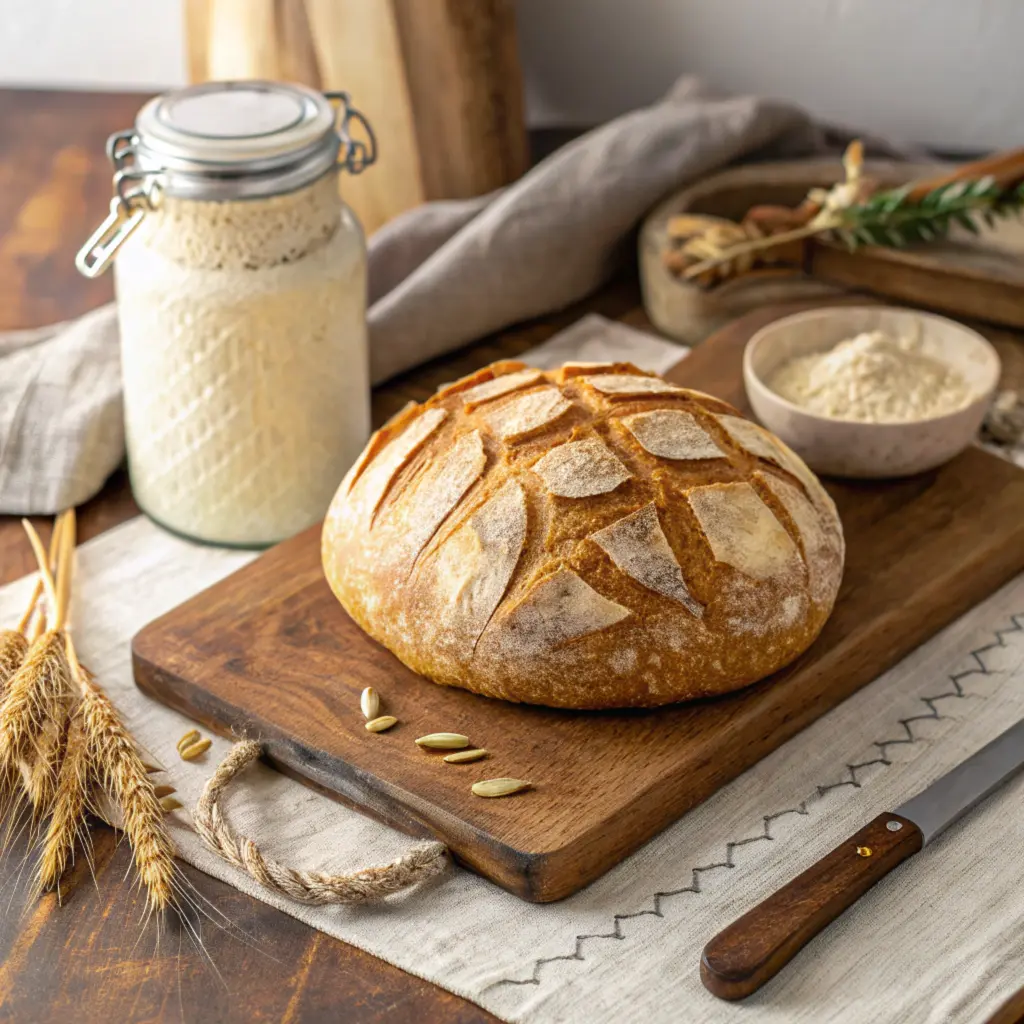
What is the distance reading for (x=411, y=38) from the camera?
7.66ft

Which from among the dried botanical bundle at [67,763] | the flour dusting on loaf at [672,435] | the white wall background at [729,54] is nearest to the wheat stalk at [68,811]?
the dried botanical bundle at [67,763]

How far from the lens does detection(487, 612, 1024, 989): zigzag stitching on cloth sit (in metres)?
1.26

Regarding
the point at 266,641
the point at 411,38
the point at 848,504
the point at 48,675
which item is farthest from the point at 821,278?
the point at 48,675

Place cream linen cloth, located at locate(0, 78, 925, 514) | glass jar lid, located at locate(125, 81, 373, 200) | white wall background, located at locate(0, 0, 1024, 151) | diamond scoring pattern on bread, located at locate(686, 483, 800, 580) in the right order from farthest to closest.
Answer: white wall background, located at locate(0, 0, 1024, 151)
cream linen cloth, located at locate(0, 78, 925, 514)
glass jar lid, located at locate(125, 81, 373, 200)
diamond scoring pattern on bread, located at locate(686, 483, 800, 580)

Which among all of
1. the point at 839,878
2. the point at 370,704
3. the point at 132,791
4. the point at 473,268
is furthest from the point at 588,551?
the point at 473,268

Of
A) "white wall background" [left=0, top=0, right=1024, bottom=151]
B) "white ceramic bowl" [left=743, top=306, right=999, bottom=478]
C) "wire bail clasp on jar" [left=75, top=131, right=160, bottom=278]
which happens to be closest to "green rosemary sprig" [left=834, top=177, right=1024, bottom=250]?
"white ceramic bowl" [left=743, top=306, right=999, bottom=478]

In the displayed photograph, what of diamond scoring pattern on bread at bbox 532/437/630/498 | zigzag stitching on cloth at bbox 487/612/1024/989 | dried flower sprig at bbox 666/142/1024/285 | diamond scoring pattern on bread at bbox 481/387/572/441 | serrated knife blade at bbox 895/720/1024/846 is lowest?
zigzag stitching on cloth at bbox 487/612/1024/989

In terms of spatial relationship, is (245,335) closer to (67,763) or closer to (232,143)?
(232,143)

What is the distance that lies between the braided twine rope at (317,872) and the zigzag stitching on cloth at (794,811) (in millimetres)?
135

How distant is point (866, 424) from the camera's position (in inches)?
68.2

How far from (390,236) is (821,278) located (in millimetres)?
682

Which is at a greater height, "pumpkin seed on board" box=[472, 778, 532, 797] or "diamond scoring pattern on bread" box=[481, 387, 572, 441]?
"diamond scoring pattern on bread" box=[481, 387, 572, 441]

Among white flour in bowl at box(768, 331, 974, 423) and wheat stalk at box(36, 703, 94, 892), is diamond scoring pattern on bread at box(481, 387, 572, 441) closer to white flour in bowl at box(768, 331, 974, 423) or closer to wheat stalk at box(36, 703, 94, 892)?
white flour in bowl at box(768, 331, 974, 423)

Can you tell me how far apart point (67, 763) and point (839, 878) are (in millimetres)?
752
